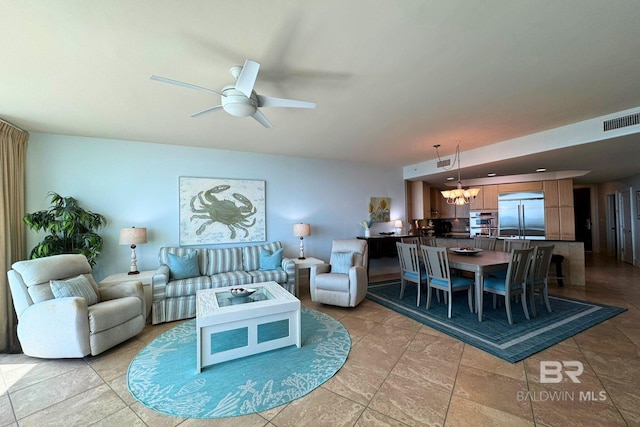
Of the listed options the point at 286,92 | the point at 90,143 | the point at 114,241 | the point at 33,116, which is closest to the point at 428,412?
the point at 286,92

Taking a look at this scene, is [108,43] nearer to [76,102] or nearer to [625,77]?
[76,102]

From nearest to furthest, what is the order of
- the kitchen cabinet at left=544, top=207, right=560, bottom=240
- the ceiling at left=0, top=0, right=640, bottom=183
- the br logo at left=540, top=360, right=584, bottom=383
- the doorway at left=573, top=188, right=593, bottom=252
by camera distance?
the ceiling at left=0, top=0, right=640, bottom=183, the br logo at left=540, top=360, right=584, bottom=383, the kitchen cabinet at left=544, top=207, right=560, bottom=240, the doorway at left=573, top=188, right=593, bottom=252

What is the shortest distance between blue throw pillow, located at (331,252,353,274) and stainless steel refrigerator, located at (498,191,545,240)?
5.10 m

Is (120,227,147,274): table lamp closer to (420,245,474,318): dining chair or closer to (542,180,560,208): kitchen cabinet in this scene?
(420,245,474,318): dining chair

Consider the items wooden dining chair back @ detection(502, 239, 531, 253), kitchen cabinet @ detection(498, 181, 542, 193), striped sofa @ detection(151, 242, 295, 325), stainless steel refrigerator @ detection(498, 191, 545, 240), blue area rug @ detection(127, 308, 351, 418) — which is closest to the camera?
blue area rug @ detection(127, 308, 351, 418)

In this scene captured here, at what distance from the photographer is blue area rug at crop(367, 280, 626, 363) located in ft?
8.50

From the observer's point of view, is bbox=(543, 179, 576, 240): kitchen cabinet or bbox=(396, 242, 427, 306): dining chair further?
bbox=(543, 179, 576, 240): kitchen cabinet

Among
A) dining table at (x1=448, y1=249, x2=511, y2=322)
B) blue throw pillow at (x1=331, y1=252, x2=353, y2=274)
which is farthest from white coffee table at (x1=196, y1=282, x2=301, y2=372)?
dining table at (x1=448, y1=249, x2=511, y2=322)

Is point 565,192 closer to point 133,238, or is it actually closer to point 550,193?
point 550,193

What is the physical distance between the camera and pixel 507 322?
310 cm

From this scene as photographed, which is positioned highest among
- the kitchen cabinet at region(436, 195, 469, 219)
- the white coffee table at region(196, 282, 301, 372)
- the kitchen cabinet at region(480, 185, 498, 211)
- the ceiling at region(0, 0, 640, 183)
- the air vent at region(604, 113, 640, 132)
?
the ceiling at region(0, 0, 640, 183)

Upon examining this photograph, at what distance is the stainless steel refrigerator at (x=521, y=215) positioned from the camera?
642 cm

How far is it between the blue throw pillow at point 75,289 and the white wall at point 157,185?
116 cm

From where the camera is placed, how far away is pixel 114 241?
12.7 ft
